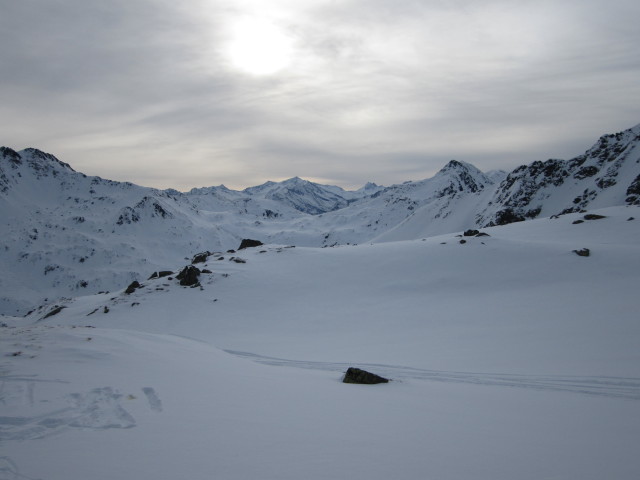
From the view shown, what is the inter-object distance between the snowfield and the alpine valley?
0.05 m

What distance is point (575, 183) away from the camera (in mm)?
88000

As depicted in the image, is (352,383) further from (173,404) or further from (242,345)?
(242,345)

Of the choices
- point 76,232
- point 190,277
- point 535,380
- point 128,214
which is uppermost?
point 128,214

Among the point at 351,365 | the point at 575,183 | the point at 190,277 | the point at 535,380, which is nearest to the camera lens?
the point at 535,380

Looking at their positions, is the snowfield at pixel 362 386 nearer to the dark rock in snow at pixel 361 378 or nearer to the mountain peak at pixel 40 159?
the dark rock in snow at pixel 361 378

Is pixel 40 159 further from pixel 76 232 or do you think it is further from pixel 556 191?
pixel 556 191

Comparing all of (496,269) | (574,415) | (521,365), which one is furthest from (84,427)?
(496,269)

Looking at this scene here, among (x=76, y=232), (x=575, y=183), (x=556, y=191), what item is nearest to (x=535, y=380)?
(x=556, y=191)

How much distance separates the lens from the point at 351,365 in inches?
495

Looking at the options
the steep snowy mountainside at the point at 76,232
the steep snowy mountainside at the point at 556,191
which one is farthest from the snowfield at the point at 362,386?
the steep snowy mountainside at the point at 76,232

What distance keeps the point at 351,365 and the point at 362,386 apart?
3.94m

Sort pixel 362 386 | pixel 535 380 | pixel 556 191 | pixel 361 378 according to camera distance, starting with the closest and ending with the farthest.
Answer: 1. pixel 362 386
2. pixel 361 378
3. pixel 535 380
4. pixel 556 191

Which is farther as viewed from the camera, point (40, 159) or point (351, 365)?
point (40, 159)

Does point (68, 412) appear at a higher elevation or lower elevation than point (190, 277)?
lower
